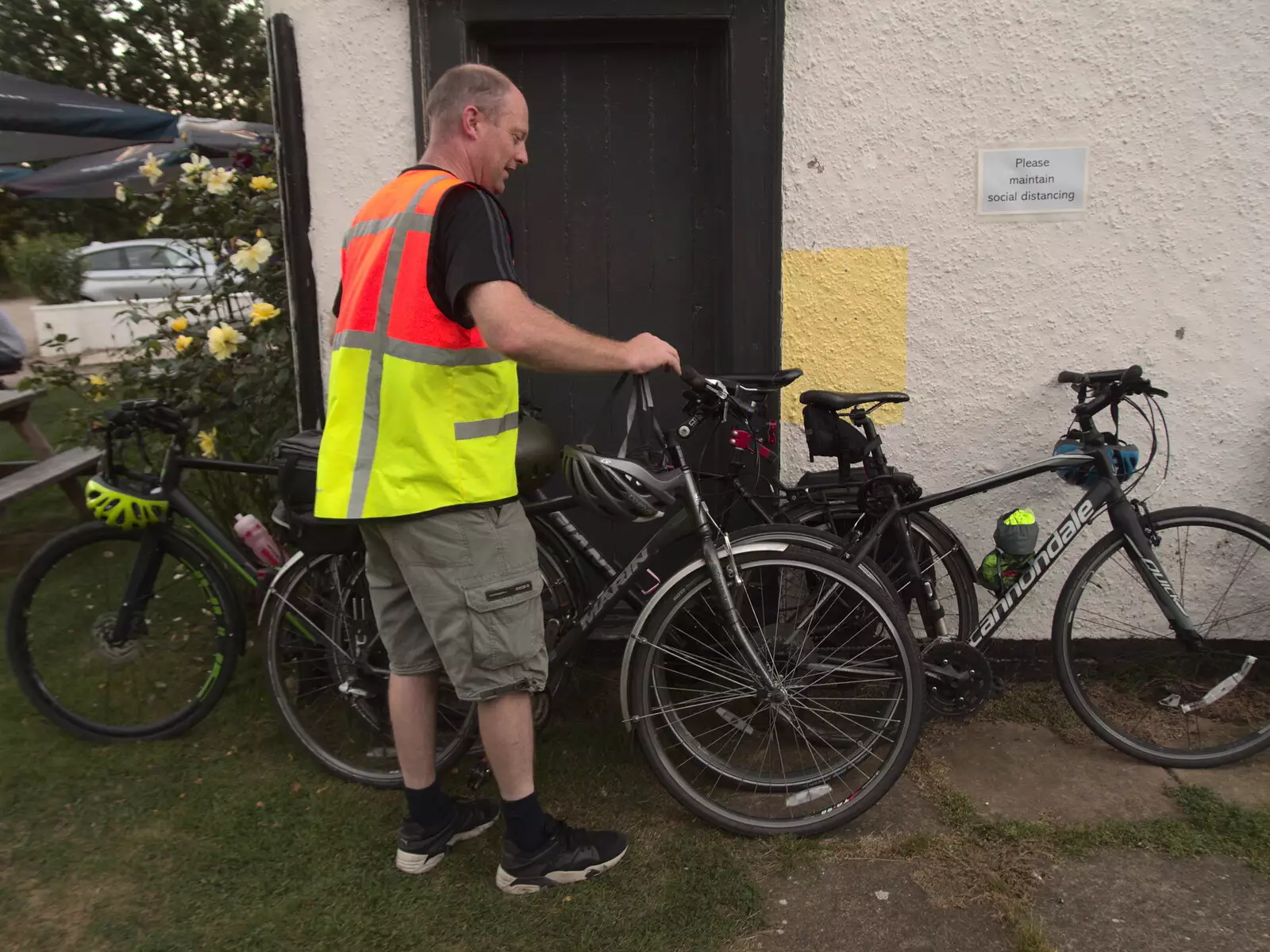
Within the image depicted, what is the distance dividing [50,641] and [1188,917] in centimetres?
348

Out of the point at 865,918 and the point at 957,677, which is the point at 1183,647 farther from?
the point at 865,918

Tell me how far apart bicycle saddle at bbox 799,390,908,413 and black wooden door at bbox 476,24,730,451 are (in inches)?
18.5

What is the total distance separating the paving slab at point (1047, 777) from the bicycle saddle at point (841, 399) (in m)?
1.20

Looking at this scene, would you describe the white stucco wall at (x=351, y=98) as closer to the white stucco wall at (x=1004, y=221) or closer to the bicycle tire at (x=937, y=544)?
the white stucco wall at (x=1004, y=221)

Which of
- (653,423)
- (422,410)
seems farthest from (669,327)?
(422,410)

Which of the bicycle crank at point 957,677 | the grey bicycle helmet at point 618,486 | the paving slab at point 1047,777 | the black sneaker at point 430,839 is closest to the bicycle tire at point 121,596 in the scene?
the black sneaker at point 430,839

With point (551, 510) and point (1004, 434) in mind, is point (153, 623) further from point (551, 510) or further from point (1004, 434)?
point (1004, 434)

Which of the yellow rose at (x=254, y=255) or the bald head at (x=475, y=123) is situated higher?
the bald head at (x=475, y=123)

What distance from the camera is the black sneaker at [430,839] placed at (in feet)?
8.13

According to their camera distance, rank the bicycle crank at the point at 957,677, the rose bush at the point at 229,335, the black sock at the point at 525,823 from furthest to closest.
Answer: the rose bush at the point at 229,335 < the bicycle crank at the point at 957,677 < the black sock at the point at 525,823

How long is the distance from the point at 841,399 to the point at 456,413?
128cm

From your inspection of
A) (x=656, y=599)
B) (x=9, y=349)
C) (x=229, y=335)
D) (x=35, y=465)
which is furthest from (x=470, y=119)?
(x=35, y=465)

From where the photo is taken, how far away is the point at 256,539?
3.05 meters

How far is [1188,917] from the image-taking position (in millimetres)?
2240
